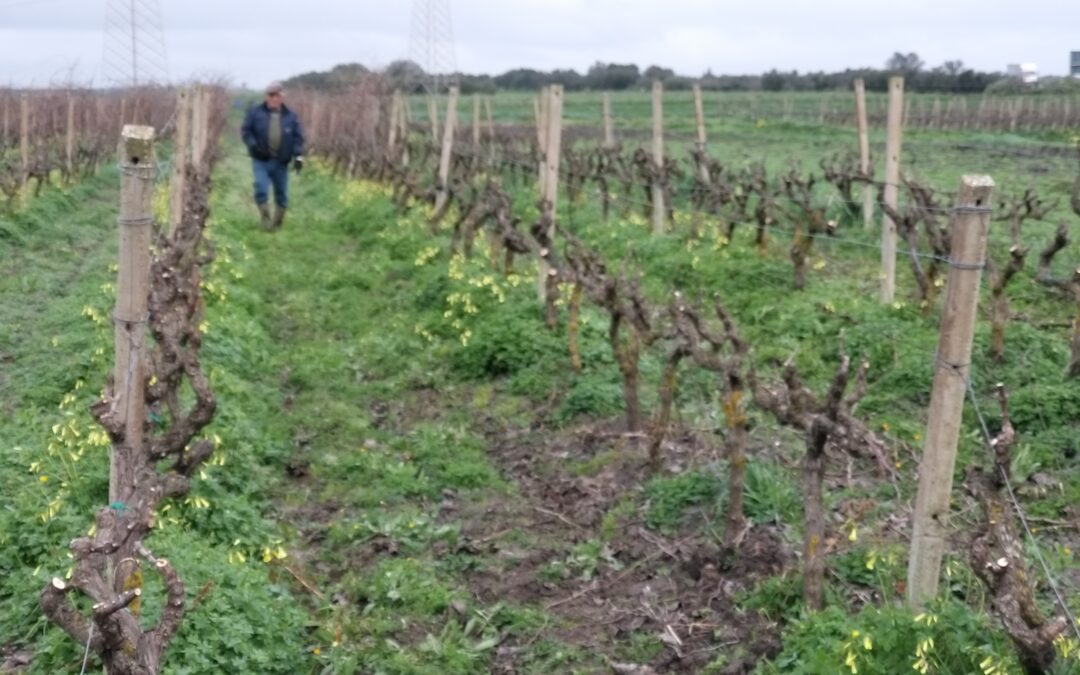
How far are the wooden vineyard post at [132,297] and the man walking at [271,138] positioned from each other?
12118 mm

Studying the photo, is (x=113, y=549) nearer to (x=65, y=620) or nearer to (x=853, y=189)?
(x=65, y=620)

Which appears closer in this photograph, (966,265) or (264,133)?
(966,265)

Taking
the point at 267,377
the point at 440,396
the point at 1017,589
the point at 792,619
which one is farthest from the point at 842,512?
the point at 267,377

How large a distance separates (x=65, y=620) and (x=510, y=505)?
3.66 m

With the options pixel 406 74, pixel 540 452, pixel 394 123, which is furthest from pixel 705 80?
pixel 540 452

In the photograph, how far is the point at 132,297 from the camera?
4.05 meters

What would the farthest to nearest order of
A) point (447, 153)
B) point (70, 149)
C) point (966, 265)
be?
point (70, 149)
point (447, 153)
point (966, 265)

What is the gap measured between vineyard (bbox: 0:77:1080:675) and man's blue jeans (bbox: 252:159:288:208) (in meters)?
2.19

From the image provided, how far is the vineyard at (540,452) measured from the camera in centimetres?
409

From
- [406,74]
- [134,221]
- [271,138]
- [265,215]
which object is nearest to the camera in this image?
[134,221]

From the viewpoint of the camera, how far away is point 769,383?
8086mm

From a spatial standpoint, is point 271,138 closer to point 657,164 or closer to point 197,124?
point 197,124

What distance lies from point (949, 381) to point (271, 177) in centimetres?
1364

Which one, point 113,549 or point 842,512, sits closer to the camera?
point 113,549
